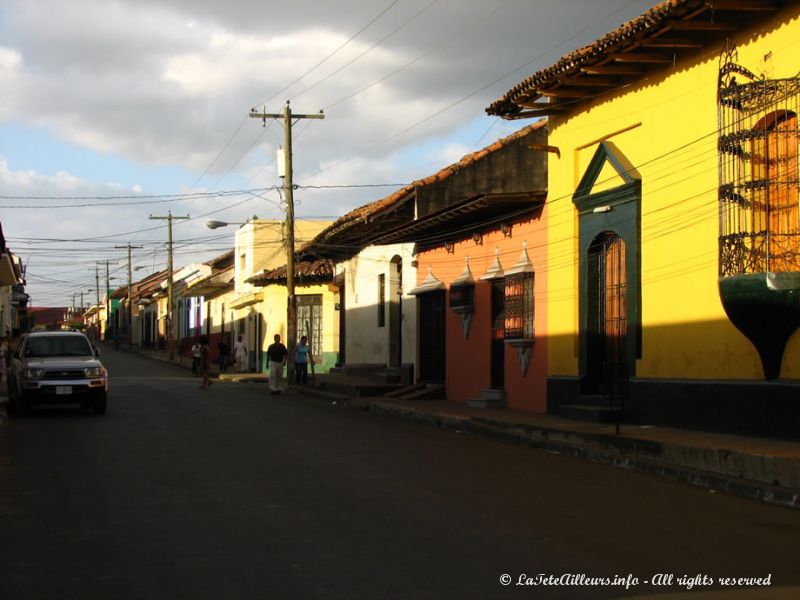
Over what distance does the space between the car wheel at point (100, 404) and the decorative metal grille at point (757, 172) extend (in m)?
12.4

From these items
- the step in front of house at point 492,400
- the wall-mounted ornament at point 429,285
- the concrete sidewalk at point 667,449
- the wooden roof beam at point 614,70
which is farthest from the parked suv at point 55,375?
the wooden roof beam at point 614,70

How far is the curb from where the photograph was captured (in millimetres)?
10703

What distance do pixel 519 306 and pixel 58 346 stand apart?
31.9ft

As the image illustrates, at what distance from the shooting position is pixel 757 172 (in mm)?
13883

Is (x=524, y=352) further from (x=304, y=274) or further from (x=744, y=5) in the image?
(x=304, y=274)

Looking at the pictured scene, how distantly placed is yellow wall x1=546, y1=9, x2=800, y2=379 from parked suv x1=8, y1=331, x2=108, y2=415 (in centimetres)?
1055

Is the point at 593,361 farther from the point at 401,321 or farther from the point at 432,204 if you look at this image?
the point at 401,321

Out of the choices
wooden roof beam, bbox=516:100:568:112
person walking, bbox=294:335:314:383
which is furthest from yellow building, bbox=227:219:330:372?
wooden roof beam, bbox=516:100:568:112

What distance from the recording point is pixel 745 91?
43.9ft

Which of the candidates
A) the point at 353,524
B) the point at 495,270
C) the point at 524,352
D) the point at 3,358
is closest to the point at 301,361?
the point at 3,358

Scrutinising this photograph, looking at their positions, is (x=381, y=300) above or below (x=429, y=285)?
below

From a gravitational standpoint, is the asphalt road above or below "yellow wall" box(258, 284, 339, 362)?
below

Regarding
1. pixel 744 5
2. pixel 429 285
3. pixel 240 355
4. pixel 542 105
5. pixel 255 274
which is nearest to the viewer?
pixel 744 5

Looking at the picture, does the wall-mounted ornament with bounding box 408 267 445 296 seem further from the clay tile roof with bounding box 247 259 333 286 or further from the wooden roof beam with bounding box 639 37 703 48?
the clay tile roof with bounding box 247 259 333 286
